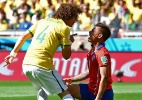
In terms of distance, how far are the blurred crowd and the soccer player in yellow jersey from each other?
12.0 meters

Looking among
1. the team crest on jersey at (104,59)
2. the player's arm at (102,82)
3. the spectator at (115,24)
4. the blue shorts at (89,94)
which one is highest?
the team crest on jersey at (104,59)

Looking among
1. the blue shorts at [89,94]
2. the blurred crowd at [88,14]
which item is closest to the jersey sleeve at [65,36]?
the blue shorts at [89,94]

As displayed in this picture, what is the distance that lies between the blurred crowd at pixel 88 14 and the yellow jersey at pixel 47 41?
39.5 feet

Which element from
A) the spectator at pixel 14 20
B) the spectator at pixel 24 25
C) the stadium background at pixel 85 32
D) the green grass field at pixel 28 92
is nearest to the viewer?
the green grass field at pixel 28 92

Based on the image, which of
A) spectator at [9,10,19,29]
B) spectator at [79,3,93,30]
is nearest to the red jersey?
spectator at [79,3,93,30]

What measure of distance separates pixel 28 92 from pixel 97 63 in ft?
21.4

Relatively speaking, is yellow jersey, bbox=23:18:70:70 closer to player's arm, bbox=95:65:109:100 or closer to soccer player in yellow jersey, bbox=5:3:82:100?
soccer player in yellow jersey, bbox=5:3:82:100

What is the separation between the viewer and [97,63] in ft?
23.5

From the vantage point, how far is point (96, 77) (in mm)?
7273

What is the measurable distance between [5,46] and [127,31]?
446cm

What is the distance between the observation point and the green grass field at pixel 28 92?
1226 cm

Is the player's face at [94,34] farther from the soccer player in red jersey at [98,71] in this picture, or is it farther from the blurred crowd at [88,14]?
the blurred crowd at [88,14]

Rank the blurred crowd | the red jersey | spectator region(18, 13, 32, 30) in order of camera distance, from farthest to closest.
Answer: spectator region(18, 13, 32, 30) → the blurred crowd → the red jersey

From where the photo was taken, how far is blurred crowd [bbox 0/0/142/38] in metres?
19.4
